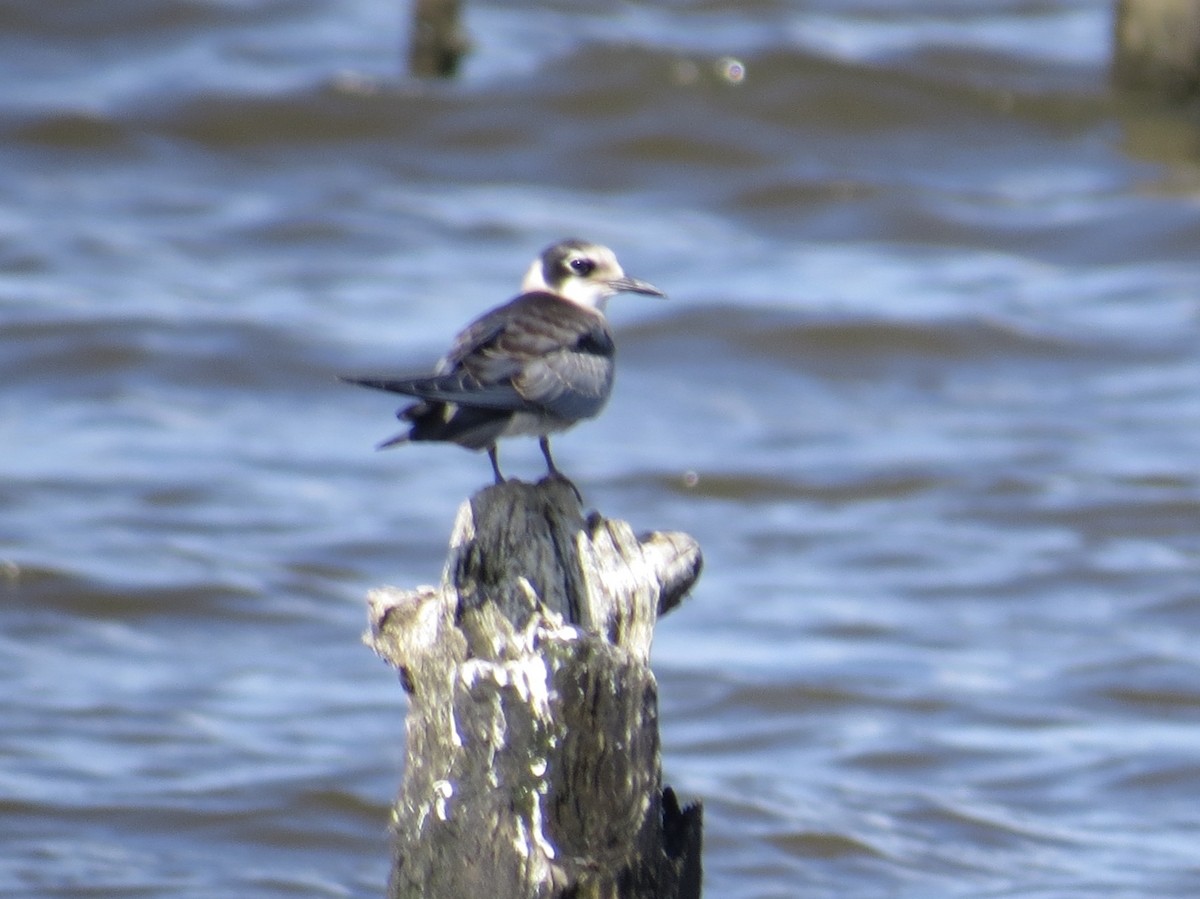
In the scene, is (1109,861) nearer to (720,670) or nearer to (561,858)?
(720,670)

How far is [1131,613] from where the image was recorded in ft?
35.4

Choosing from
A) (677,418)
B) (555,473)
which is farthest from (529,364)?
(677,418)

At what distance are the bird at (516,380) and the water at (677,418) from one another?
10.7ft

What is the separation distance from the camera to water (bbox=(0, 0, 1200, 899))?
28.2 feet

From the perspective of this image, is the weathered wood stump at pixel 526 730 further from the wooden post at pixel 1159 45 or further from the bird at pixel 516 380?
the wooden post at pixel 1159 45

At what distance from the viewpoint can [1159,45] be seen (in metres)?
17.4

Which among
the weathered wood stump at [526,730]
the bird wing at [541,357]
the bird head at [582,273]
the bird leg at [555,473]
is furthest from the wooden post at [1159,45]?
the weathered wood stump at [526,730]

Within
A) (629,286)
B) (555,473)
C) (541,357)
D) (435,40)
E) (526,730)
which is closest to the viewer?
(526,730)

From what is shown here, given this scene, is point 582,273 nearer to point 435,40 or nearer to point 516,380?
point 516,380

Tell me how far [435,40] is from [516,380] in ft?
47.7

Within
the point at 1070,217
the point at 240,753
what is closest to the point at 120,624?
the point at 240,753

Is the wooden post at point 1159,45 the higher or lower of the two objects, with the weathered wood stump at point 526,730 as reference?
higher

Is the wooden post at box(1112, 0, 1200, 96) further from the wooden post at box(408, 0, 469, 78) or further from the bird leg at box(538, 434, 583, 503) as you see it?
the bird leg at box(538, 434, 583, 503)

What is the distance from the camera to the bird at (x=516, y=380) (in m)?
4.52
